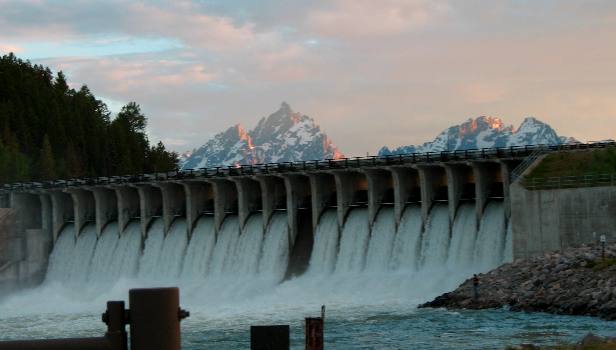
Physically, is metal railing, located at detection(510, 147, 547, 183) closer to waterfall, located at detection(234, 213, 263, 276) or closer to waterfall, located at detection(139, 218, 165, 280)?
waterfall, located at detection(234, 213, 263, 276)

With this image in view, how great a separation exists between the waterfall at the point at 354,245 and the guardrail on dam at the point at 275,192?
37.7 inches

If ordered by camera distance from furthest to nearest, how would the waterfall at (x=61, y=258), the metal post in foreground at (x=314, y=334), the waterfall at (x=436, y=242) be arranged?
the waterfall at (x=61, y=258) < the waterfall at (x=436, y=242) < the metal post in foreground at (x=314, y=334)

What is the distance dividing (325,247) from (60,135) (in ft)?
266

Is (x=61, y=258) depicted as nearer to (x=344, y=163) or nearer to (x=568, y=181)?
(x=344, y=163)

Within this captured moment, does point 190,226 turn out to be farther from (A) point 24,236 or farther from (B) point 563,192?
(B) point 563,192

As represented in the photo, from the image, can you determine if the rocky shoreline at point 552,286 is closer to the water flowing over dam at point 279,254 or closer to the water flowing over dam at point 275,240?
the water flowing over dam at point 275,240

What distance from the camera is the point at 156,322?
35.6ft

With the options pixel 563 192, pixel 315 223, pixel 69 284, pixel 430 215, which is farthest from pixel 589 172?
pixel 69 284

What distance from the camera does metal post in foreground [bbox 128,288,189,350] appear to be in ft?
35.4

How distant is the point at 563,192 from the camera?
6688 centimetres

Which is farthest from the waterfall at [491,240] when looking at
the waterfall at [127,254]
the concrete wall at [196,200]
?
the waterfall at [127,254]

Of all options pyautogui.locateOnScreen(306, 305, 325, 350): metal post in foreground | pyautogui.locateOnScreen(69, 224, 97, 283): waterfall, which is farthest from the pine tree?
pyautogui.locateOnScreen(306, 305, 325, 350): metal post in foreground

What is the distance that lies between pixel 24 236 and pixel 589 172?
2101 inches

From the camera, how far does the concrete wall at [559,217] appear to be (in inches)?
2591
